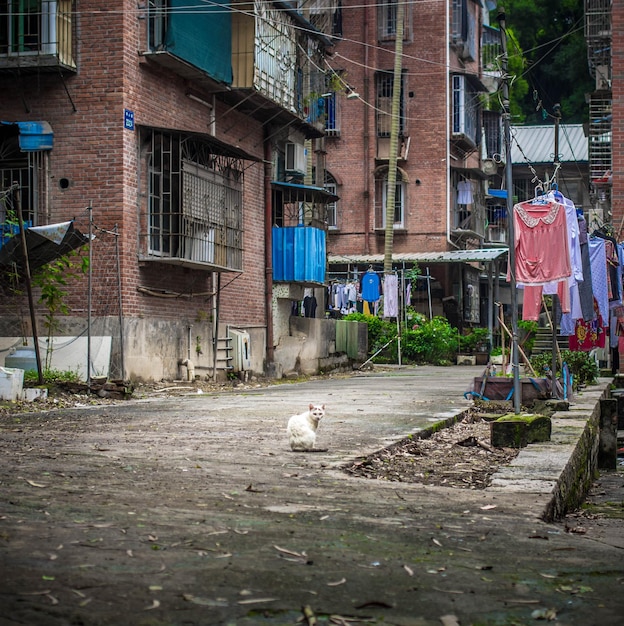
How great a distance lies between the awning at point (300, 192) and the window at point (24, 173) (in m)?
8.09

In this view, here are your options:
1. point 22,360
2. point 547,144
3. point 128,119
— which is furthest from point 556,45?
point 22,360

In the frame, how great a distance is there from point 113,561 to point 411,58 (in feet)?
113

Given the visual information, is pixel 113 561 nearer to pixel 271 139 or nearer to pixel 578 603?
pixel 578 603

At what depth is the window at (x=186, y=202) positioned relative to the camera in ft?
60.2

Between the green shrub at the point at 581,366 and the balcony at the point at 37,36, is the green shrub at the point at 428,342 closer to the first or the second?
the green shrub at the point at 581,366

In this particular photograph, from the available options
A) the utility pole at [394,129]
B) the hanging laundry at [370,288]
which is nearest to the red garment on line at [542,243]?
the hanging laundry at [370,288]

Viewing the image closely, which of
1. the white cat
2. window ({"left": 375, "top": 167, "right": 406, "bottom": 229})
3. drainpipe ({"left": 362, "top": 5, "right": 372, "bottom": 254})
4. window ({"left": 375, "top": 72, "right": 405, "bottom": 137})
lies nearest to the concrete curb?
the white cat

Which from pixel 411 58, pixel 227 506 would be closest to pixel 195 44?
pixel 227 506

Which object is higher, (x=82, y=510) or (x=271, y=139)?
(x=271, y=139)

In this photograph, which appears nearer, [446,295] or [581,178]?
[446,295]

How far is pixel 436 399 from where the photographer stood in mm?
15742

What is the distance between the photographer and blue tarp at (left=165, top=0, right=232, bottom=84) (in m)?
18.2

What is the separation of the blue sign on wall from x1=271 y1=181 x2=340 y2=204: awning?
24.3 ft

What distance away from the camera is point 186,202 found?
61.2 feet
